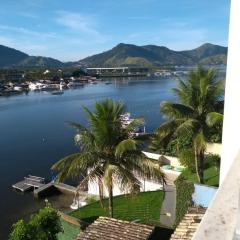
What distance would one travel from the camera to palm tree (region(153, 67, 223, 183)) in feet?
51.8

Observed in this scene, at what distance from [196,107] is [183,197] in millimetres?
3752

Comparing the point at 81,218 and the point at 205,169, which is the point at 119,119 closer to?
the point at 81,218

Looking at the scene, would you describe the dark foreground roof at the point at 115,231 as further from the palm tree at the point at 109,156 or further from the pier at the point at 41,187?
the pier at the point at 41,187

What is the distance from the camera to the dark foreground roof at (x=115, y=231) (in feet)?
40.6

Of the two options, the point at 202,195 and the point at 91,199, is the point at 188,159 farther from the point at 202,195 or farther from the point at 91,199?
the point at 91,199

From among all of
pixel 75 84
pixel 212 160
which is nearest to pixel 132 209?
pixel 212 160

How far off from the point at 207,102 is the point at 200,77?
3.48 feet

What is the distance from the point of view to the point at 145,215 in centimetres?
1811

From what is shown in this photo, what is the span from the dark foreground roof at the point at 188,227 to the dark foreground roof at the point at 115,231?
129cm

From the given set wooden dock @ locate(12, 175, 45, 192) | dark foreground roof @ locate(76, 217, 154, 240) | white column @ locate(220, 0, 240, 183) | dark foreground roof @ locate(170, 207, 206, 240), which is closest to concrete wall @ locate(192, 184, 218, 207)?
dark foreground roof @ locate(170, 207, 206, 240)

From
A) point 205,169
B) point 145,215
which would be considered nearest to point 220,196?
point 145,215

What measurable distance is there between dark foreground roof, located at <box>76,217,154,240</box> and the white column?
9576mm

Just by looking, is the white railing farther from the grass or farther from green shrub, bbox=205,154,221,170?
green shrub, bbox=205,154,221,170

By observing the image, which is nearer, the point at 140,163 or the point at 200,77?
the point at 140,163
